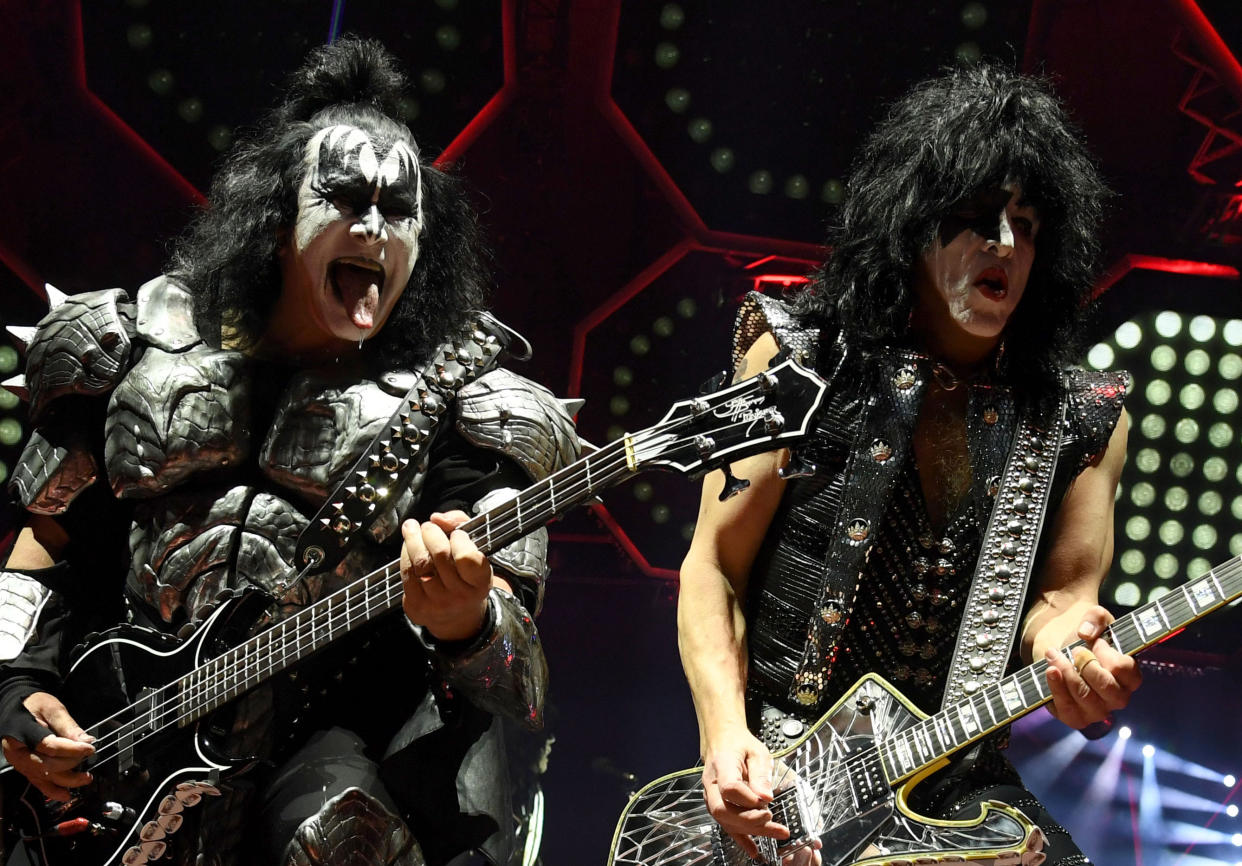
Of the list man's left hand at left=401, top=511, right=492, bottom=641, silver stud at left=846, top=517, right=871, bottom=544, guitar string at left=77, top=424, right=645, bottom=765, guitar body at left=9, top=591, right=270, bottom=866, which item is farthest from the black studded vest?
guitar body at left=9, top=591, right=270, bottom=866

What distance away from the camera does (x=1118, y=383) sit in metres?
2.07

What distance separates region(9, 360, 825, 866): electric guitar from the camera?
1761mm

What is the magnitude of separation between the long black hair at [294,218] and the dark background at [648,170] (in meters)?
0.60

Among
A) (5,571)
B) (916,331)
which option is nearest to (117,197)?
(5,571)

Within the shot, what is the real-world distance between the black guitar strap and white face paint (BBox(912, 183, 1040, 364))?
81 cm

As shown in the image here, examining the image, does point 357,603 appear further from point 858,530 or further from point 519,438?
point 858,530

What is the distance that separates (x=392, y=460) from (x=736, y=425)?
649 millimetres

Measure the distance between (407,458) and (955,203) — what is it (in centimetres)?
101

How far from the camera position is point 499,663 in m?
1.93

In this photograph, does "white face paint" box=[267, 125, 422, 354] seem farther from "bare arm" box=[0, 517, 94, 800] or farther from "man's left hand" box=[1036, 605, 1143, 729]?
"man's left hand" box=[1036, 605, 1143, 729]

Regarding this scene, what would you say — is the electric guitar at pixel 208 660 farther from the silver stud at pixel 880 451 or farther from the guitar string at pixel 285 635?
the silver stud at pixel 880 451

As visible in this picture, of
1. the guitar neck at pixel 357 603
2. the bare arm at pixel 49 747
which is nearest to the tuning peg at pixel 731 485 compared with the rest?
the guitar neck at pixel 357 603

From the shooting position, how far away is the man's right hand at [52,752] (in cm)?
197
